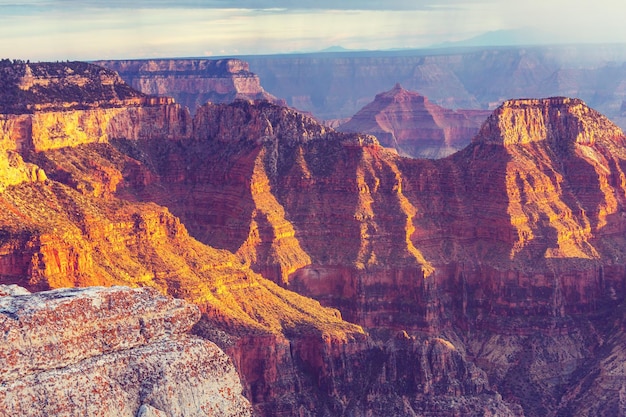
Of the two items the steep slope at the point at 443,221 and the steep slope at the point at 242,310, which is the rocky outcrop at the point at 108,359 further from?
the steep slope at the point at 443,221

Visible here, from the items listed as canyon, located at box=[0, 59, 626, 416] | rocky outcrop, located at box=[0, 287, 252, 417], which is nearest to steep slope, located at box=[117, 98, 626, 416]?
canyon, located at box=[0, 59, 626, 416]

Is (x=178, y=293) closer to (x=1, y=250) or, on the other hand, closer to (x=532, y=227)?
(x=1, y=250)

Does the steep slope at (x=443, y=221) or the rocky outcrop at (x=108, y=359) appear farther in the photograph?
the steep slope at (x=443, y=221)

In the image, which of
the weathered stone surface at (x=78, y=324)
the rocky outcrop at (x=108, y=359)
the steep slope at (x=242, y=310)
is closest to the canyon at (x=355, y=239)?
the steep slope at (x=242, y=310)

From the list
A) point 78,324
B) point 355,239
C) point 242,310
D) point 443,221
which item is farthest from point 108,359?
point 443,221

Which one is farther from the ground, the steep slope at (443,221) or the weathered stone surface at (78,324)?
the steep slope at (443,221)

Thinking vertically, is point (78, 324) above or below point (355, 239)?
below

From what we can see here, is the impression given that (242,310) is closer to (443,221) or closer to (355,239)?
(355,239)
